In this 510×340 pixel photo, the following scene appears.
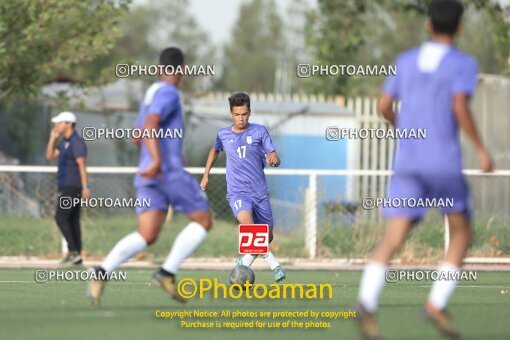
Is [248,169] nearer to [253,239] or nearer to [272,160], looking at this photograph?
[272,160]

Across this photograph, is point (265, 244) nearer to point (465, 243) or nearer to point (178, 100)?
point (178, 100)

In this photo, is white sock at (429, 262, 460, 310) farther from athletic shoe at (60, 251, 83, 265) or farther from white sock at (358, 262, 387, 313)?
athletic shoe at (60, 251, 83, 265)

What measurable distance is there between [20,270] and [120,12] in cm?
632

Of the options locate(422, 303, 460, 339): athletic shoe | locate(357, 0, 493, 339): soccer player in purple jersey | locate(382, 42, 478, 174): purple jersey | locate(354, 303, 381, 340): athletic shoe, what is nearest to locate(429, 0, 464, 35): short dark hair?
locate(357, 0, 493, 339): soccer player in purple jersey

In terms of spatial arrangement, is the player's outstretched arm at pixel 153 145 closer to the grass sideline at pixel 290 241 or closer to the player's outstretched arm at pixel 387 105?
the player's outstretched arm at pixel 387 105

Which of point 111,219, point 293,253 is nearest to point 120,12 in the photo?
point 111,219

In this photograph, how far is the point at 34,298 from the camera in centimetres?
1180

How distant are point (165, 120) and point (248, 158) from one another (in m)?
3.60

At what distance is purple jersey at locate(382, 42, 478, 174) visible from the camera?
8391 millimetres

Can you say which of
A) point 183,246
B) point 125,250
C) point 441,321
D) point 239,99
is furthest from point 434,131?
point 239,99

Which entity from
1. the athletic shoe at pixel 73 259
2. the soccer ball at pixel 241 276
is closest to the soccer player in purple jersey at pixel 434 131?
the soccer ball at pixel 241 276

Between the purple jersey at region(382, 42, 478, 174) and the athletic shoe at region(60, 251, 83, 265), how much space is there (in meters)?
9.92

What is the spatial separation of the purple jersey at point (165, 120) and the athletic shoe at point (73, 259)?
7.79 metres

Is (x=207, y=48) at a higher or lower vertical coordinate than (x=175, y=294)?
higher
